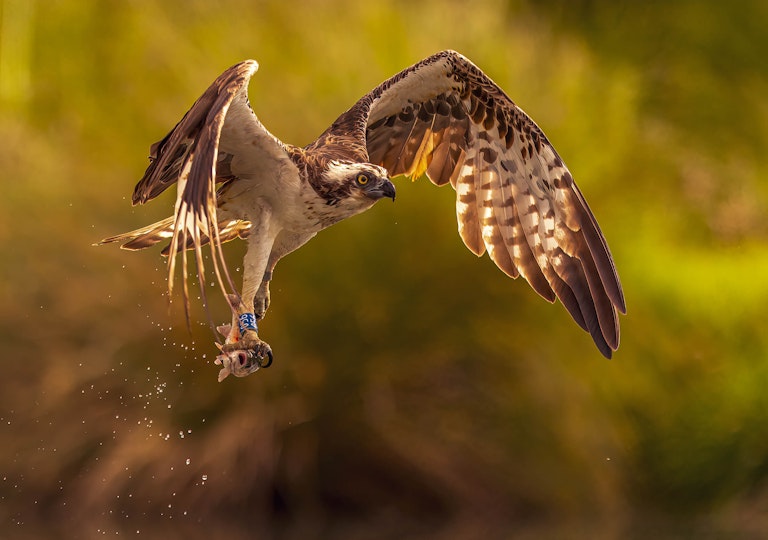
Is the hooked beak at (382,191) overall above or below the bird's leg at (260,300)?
above

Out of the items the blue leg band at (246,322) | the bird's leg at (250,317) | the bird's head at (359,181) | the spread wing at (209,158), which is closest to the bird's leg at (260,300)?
the bird's leg at (250,317)

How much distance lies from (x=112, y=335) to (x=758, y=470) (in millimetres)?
4811

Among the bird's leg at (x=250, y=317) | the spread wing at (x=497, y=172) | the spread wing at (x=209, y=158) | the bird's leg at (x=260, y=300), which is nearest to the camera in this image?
the spread wing at (x=209, y=158)

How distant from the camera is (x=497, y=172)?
6.36 m

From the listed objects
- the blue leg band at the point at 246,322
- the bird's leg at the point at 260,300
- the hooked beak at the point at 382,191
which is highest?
the hooked beak at the point at 382,191

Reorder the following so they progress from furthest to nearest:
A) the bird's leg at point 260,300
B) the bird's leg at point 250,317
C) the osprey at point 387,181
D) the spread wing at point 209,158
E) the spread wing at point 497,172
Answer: the spread wing at point 497,172, the bird's leg at point 260,300, the bird's leg at point 250,317, the osprey at point 387,181, the spread wing at point 209,158

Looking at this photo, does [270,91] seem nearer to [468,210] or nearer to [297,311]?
[297,311]

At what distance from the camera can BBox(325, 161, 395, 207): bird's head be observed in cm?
528

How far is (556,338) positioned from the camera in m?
9.00

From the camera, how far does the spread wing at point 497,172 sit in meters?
5.96

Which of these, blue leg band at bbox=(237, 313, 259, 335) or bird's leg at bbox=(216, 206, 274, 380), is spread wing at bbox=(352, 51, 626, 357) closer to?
bird's leg at bbox=(216, 206, 274, 380)

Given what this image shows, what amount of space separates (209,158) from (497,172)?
2279 millimetres

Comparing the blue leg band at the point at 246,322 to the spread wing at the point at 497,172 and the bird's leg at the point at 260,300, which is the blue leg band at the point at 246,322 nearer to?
the bird's leg at the point at 260,300

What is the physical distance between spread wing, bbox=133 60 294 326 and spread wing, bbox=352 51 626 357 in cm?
64
